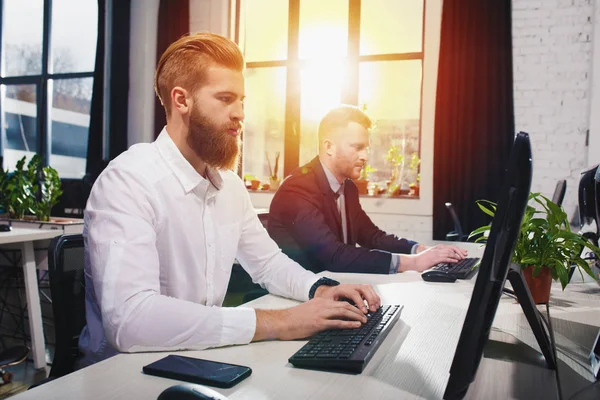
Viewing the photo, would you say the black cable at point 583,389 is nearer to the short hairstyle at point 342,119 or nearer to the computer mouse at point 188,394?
the computer mouse at point 188,394

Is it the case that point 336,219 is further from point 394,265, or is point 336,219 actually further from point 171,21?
point 171,21

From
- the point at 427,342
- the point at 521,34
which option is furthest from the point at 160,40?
the point at 427,342

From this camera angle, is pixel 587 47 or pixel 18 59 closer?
pixel 587 47

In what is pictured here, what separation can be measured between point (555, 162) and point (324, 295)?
371 cm

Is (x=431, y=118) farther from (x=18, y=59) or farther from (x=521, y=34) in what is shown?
(x=18, y=59)

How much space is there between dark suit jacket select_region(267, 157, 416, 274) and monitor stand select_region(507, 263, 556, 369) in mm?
868

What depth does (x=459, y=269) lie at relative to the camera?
1.83 meters

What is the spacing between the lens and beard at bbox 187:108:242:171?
4.43 feet

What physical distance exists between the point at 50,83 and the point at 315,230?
5752 millimetres

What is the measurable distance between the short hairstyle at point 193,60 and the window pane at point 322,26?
4.15 metres

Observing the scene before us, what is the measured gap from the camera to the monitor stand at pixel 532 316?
0.95 metres

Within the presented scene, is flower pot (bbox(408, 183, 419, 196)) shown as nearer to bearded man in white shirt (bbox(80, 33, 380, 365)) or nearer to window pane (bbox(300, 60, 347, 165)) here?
window pane (bbox(300, 60, 347, 165))

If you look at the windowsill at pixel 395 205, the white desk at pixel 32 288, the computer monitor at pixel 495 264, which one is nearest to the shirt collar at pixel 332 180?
the white desk at pixel 32 288

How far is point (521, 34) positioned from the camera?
4434mm
